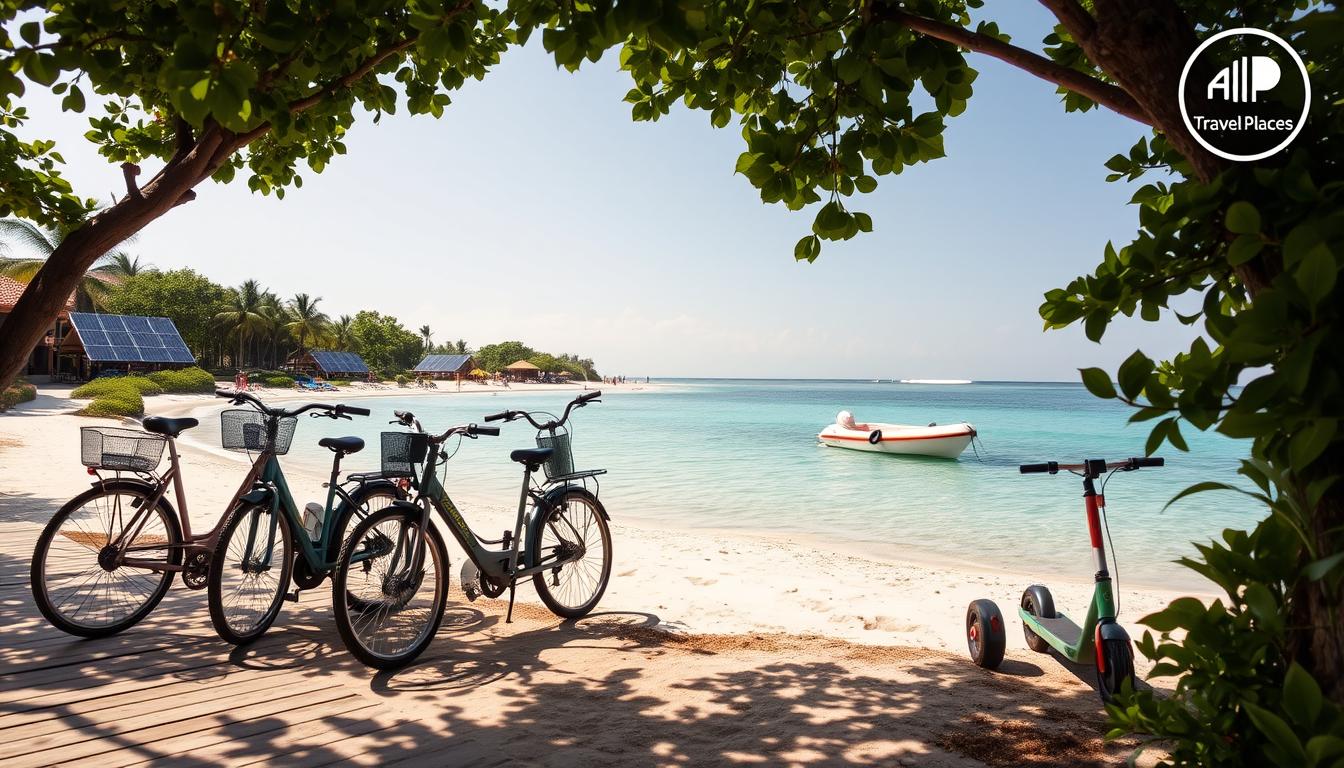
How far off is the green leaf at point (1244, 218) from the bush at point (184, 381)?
165 ft

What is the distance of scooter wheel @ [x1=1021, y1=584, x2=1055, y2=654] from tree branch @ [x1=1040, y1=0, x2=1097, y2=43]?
3713mm

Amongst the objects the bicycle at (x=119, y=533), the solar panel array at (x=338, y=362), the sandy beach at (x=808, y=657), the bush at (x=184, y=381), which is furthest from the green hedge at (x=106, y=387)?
the solar panel array at (x=338, y=362)

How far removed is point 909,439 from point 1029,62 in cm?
2438

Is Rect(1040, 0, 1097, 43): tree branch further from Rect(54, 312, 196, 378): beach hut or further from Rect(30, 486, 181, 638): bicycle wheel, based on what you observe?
Rect(54, 312, 196, 378): beach hut

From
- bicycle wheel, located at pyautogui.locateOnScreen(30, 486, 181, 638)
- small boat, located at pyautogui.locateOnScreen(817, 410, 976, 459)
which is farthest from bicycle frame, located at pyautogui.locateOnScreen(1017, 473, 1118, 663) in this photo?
small boat, located at pyautogui.locateOnScreen(817, 410, 976, 459)

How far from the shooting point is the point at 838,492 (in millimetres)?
17594

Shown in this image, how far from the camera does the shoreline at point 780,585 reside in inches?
Answer: 220

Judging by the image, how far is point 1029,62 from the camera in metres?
2.07

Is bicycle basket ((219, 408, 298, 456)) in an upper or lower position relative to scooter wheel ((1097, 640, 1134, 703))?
upper

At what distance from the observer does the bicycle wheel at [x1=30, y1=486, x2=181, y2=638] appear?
4.04m

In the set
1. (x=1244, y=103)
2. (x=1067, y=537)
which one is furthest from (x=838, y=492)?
(x=1244, y=103)

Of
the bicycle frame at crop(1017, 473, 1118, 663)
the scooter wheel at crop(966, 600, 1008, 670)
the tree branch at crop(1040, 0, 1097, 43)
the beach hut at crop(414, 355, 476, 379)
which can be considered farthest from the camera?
the beach hut at crop(414, 355, 476, 379)

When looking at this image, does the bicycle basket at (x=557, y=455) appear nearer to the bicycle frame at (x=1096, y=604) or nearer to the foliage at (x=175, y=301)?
the bicycle frame at (x=1096, y=604)

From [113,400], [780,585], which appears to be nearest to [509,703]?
[780,585]
